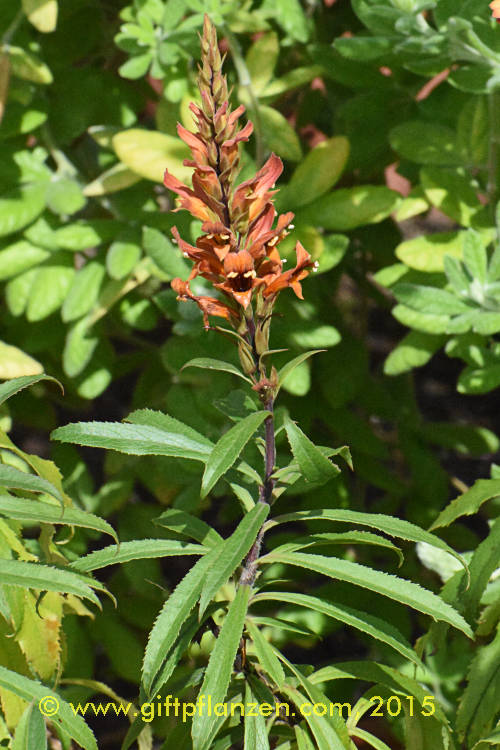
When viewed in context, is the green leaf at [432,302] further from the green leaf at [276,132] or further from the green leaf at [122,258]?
the green leaf at [122,258]

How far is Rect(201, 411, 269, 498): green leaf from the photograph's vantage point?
0.73 metres

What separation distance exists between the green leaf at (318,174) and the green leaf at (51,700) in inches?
32.7

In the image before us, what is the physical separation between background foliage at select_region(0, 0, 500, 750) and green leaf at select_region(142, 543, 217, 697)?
0.06 metres

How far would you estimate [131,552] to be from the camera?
2.80 feet

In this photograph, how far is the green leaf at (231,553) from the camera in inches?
28.6

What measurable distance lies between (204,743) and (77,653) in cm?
81

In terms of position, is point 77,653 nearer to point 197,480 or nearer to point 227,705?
point 197,480

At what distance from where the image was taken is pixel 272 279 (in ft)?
2.45

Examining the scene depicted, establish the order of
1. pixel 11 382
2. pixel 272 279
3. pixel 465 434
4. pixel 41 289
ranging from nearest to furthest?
pixel 272 279, pixel 11 382, pixel 41 289, pixel 465 434

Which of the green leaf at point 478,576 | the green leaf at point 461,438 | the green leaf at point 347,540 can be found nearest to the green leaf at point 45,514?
the green leaf at point 347,540

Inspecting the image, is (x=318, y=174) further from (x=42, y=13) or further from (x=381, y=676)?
(x=381, y=676)

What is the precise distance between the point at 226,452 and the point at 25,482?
0.19 metres

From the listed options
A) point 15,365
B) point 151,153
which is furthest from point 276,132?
point 15,365

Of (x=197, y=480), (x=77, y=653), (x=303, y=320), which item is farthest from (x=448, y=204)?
(x=77, y=653)
